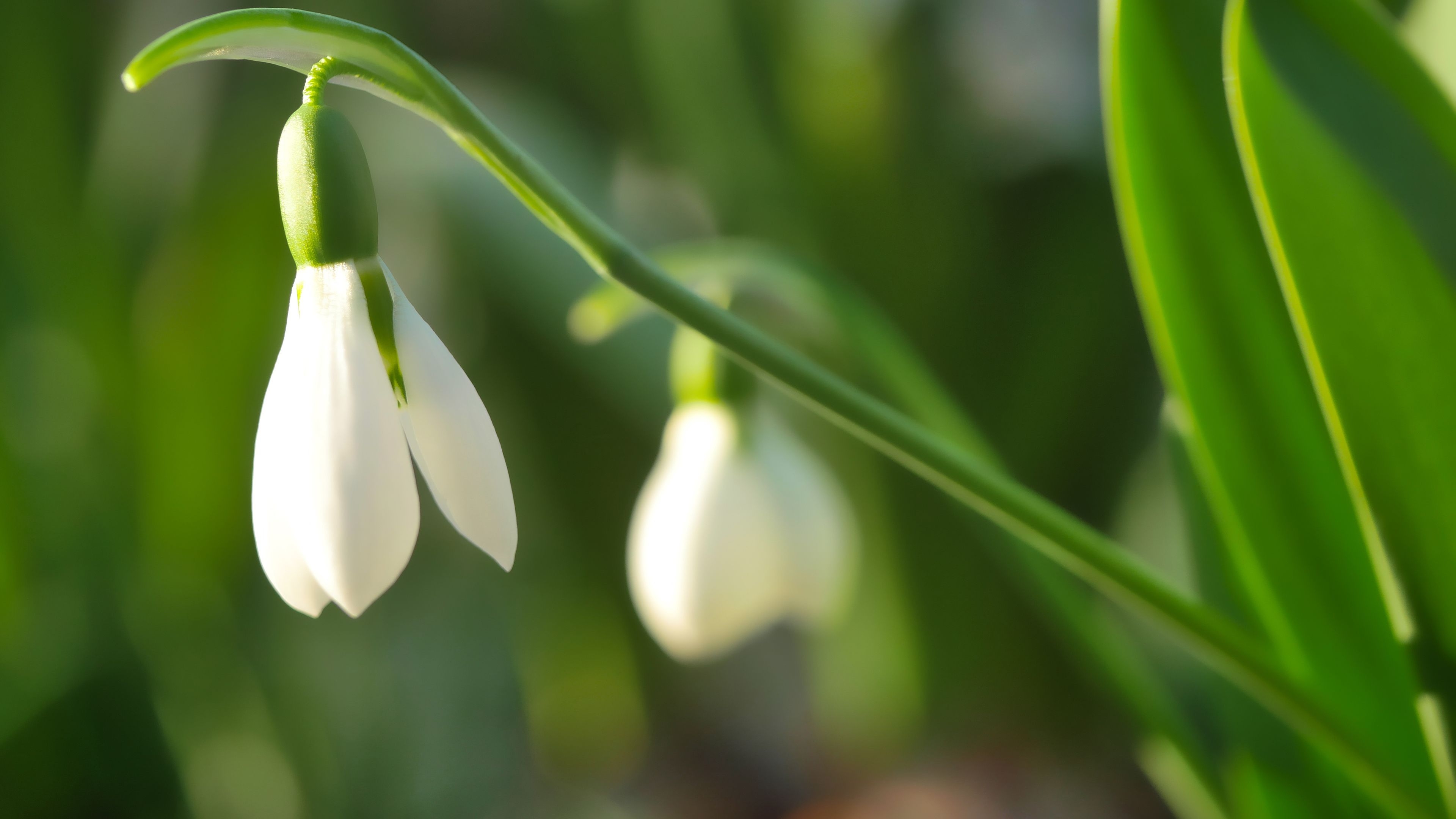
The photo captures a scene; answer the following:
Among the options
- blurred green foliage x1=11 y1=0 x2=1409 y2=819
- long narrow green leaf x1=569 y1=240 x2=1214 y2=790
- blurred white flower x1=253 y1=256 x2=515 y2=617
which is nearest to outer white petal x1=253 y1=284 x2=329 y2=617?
blurred white flower x1=253 y1=256 x2=515 y2=617

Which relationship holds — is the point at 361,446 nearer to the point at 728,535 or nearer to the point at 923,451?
the point at 923,451

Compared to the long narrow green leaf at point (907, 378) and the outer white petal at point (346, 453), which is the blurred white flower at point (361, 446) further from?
the long narrow green leaf at point (907, 378)

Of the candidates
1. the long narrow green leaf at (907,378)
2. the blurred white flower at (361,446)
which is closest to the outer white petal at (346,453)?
the blurred white flower at (361,446)

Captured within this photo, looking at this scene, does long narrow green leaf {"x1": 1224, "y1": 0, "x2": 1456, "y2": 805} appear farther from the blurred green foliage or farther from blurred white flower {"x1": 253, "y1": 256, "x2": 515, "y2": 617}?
the blurred green foliage

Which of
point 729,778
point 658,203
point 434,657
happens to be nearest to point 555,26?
A: point 658,203

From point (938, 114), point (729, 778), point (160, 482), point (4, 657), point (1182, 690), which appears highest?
point (938, 114)

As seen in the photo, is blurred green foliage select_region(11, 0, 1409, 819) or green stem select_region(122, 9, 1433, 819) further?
blurred green foliage select_region(11, 0, 1409, 819)

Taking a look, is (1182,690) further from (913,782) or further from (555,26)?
(555,26)
